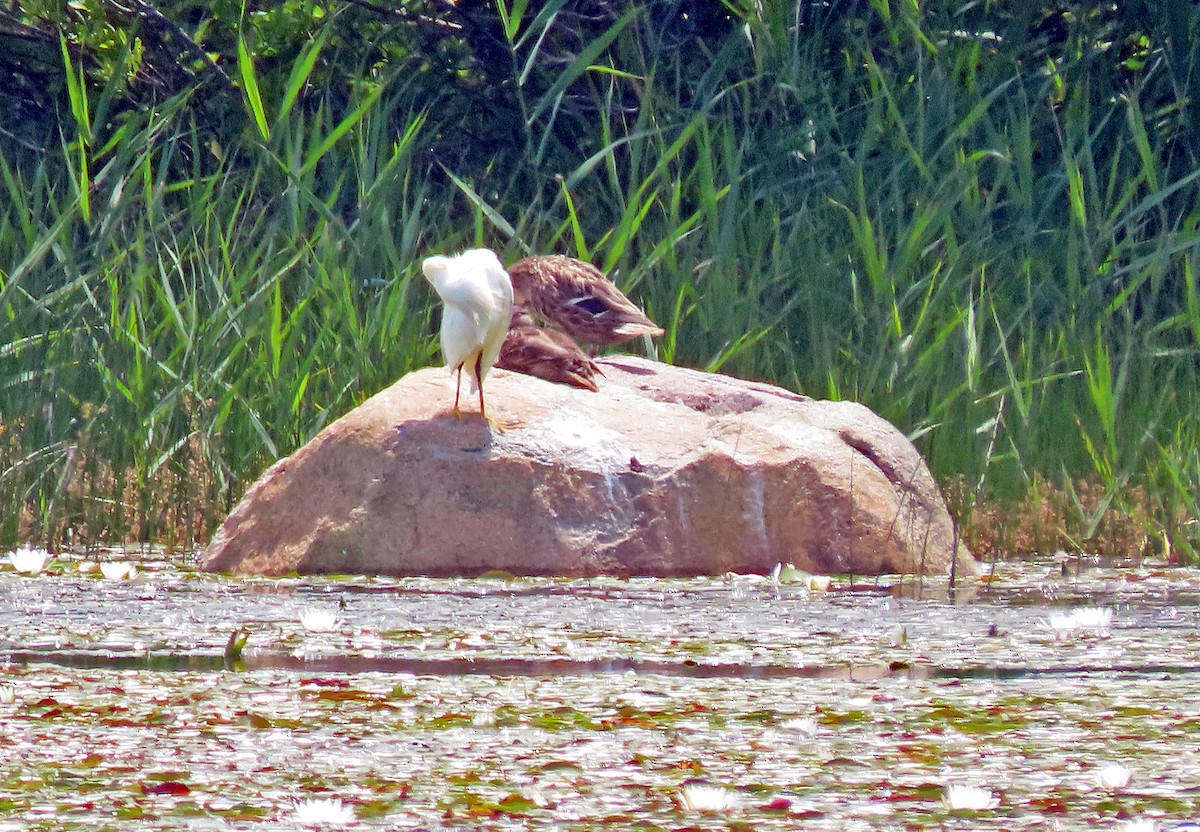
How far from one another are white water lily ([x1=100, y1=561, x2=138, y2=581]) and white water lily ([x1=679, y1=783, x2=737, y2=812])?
2.43 m

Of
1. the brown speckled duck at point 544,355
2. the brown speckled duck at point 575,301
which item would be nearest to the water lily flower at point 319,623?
the brown speckled duck at point 544,355

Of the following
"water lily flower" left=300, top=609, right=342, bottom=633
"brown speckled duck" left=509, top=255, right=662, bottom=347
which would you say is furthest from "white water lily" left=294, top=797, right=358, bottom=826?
"brown speckled duck" left=509, top=255, right=662, bottom=347

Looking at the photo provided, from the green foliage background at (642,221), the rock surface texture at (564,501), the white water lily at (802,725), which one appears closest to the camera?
the white water lily at (802,725)

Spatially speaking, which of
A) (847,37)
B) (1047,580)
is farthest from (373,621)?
(847,37)

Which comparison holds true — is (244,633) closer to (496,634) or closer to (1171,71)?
(496,634)

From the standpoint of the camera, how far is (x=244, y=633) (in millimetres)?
3568

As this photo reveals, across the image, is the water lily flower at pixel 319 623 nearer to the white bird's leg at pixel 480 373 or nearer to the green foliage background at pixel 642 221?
the white bird's leg at pixel 480 373

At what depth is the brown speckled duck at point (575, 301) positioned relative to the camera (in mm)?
5762

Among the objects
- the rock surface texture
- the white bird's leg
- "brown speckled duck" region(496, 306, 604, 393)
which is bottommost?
the rock surface texture

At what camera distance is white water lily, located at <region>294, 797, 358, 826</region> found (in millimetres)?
2178

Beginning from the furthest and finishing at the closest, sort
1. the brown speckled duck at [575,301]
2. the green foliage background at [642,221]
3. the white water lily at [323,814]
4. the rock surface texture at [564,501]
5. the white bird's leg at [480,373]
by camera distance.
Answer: the brown speckled duck at [575,301] < the green foliage background at [642,221] < the white bird's leg at [480,373] < the rock surface texture at [564,501] < the white water lily at [323,814]

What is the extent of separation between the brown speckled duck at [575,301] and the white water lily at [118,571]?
1.58 meters

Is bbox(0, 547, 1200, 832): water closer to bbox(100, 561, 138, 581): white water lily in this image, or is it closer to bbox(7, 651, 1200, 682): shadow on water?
bbox(7, 651, 1200, 682): shadow on water

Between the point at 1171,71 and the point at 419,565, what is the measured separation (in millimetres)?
4071
